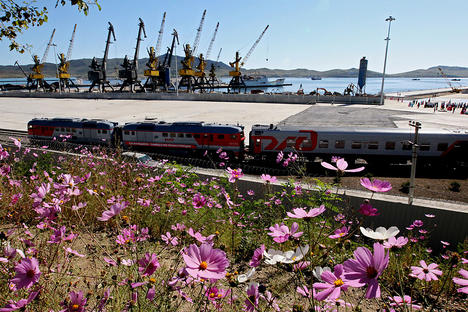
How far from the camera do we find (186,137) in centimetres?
2098

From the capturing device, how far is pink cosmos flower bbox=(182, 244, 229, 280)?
170 cm

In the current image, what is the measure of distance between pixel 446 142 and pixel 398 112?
100 ft

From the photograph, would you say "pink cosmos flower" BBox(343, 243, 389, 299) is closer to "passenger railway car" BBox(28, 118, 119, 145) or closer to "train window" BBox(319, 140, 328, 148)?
"train window" BBox(319, 140, 328, 148)

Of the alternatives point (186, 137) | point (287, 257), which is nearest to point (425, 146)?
point (186, 137)

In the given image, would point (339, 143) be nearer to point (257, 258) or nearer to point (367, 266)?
point (257, 258)

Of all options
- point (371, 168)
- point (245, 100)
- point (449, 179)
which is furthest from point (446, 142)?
point (245, 100)

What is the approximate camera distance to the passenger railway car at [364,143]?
18500mm

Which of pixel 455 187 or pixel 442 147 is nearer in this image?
pixel 455 187

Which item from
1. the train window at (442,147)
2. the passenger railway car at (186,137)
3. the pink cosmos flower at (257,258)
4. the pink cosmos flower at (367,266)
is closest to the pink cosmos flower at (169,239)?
the pink cosmos flower at (257,258)

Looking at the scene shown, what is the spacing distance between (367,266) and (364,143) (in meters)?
19.2

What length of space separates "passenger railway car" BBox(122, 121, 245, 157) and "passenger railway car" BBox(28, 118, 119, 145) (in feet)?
5.30

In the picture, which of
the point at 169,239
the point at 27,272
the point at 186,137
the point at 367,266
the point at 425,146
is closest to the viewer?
the point at 367,266

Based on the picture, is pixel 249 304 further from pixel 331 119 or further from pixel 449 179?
pixel 331 119

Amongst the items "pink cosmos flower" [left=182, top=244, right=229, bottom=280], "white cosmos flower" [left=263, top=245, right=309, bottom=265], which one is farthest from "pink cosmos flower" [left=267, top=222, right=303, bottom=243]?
"pink cosmos flower" [left=182, top=244, right=229, bottom=280]
